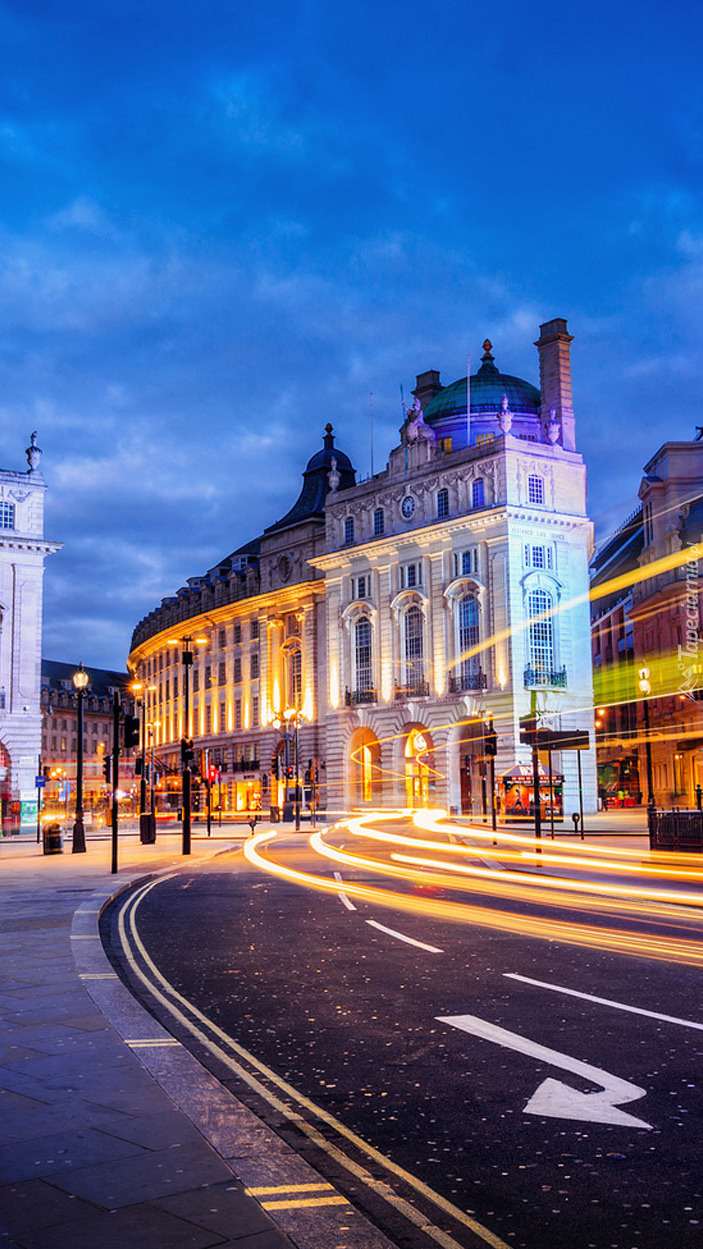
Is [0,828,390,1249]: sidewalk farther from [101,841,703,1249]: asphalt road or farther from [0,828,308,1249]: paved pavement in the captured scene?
[101,841,703,1249]: asphalt road

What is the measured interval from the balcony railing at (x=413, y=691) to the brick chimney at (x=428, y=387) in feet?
81.0

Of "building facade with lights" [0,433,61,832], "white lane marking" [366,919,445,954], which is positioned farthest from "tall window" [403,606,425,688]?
"white lane marking" [366,919,445,954]

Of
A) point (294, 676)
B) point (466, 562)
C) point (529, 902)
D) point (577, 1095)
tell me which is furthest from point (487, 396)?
point (577, 1095)

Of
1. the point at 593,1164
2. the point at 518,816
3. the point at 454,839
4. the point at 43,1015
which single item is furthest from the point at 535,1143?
the point at 518,816

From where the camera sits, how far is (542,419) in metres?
70.6

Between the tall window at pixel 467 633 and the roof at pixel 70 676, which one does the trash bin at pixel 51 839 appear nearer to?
the tall window at pixel 467 633

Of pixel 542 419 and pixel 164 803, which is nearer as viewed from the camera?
pixel 542 419

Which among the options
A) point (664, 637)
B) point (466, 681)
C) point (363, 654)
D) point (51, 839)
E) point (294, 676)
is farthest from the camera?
point (294, 676)

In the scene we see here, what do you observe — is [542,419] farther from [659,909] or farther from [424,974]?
[424,974]

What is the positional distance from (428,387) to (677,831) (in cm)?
6374

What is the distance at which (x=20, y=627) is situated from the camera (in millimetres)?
71750

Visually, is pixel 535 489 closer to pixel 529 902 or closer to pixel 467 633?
pixel 467 633

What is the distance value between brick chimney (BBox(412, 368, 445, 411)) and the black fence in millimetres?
61111

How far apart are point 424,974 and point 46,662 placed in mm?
149832
